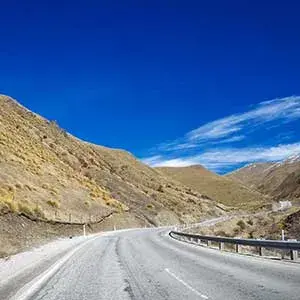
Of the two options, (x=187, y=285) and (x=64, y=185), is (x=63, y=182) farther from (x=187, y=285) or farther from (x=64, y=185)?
(x=187, y=285)

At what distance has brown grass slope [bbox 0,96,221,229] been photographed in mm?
55459

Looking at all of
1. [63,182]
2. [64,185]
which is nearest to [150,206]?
[63,182]

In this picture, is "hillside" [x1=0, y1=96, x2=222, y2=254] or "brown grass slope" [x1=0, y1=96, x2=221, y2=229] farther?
"brown grass slope" [x1=0, y1=96, x2=221, y2=229]

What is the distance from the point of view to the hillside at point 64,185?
179ft

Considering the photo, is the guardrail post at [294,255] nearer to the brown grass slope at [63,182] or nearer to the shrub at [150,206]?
the brown grass slope at [63,182]

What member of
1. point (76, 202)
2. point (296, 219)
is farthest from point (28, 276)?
point (76, 202)

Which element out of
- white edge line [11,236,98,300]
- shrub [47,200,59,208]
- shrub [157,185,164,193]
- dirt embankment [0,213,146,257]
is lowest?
white edge line [11,236,98,300]

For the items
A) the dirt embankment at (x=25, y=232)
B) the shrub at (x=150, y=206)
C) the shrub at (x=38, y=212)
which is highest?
the shrub at (x=150, y=206)

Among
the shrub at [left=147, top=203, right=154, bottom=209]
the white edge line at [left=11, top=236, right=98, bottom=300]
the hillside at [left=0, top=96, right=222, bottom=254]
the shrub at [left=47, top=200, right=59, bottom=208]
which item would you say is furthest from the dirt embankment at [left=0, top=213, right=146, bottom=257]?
the shrub at [left=147, top=203, right=154, bottom=209]

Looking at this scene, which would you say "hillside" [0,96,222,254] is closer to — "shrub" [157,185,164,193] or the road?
"shrub" [157,185,164,193]

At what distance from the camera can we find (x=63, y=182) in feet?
233

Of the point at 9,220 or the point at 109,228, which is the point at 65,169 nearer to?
the point at 109,228

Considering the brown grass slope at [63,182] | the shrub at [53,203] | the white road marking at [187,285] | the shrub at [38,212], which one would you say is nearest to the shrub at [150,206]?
the brown grass slope at [63,182]

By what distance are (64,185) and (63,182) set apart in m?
1.57
